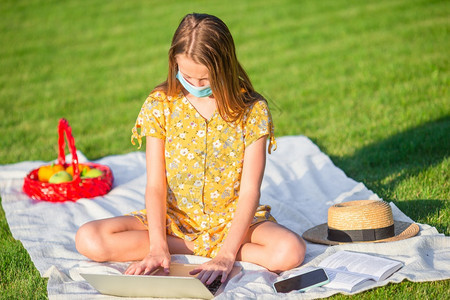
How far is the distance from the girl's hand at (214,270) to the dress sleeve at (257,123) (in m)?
0.67

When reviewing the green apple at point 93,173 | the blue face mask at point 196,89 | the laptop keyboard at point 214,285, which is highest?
the blue face mask at point 196,89

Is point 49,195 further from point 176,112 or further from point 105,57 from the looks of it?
point 105,57

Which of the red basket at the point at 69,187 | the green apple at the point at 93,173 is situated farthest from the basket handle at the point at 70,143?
the green apple at the point at 93,173

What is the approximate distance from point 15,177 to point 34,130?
5.39 feet

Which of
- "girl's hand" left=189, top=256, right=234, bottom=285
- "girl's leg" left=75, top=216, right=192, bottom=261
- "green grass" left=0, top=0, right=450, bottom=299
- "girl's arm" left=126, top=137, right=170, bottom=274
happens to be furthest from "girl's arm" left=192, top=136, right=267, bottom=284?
"green grass" left=0, top=0, right=450, bottom=299

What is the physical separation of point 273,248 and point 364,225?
0.57 m

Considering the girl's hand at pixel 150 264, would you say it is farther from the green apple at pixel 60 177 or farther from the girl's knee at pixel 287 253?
the green apple at pixel 60 177

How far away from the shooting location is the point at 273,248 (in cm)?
317

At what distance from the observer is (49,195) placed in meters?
4.44

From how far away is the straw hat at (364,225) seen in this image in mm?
3351

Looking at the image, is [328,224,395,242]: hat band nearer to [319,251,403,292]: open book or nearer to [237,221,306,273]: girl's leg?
[319,251,403,292]: open book

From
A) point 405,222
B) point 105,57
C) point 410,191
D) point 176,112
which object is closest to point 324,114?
point 410,191

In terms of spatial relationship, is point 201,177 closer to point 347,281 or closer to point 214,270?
point 214,270

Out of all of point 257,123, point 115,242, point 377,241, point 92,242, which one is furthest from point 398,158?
point 92,242
